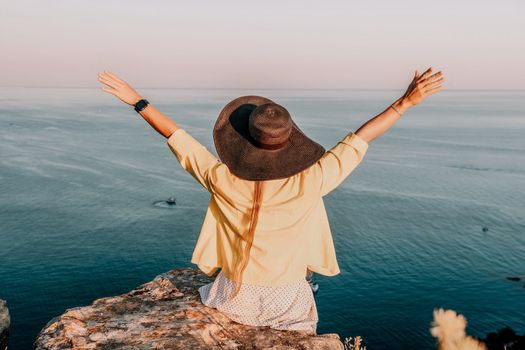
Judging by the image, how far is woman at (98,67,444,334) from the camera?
307 cm

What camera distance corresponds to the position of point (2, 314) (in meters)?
11.1

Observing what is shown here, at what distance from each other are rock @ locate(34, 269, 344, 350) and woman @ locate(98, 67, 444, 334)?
0.42 feet

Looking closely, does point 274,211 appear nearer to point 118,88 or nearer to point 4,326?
point 118,88

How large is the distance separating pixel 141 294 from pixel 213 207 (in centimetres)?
155

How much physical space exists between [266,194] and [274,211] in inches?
6.1

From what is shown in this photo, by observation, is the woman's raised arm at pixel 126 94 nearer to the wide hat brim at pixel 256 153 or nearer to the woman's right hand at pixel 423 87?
the wide hat brim at pixel 256 153

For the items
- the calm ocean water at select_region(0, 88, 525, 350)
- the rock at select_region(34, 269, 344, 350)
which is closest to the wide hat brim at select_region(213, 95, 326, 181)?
the rock at select_region(34, 269, 344, 350)

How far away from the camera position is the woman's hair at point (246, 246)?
312 cm

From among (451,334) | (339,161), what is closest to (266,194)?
(339,161)

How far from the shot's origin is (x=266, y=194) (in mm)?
3123

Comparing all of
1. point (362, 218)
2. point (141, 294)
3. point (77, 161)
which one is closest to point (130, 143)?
point (77, 161)

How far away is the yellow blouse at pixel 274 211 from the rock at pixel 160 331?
46 cm

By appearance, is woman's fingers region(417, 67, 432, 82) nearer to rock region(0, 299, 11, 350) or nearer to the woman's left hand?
the woman's left hand

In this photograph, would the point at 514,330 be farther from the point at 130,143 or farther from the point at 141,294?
the point at 130,143
